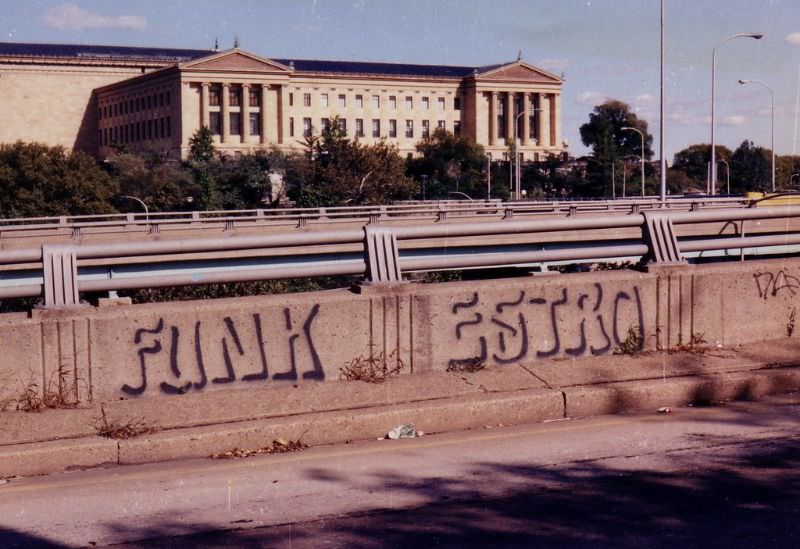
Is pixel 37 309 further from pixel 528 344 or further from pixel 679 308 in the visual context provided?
pixel 679 308

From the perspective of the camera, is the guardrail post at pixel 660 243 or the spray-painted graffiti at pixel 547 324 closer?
the spray-painted graffiti at pixel 547 324

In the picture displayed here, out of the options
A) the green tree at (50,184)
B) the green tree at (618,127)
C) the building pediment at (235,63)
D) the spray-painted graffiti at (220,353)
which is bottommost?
the spray-painted graffiti at (220,353)

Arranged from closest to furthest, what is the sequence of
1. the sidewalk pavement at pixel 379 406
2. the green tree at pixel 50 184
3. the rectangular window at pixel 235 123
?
the sidewalk pavement at pixel 379 406, the green tree at pixel 50 184, the rectangular window at pixel 235 123

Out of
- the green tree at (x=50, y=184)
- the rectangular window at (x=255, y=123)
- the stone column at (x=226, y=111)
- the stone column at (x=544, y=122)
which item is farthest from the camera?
the stone column at (x=544, y=122)

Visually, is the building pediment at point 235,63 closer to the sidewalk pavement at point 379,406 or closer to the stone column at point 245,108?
the stone column at point 245,108

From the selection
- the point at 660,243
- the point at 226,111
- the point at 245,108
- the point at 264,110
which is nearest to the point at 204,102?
the point at 226,111

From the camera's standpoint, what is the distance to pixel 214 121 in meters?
136

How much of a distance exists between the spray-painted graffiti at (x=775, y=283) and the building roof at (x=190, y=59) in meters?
142

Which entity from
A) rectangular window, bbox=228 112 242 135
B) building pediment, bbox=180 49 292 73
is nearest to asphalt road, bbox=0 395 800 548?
building pediment, bbox=180 49 292 73

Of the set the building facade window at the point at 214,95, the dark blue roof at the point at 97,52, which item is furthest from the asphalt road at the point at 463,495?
the dark blue roof at the point at 97,52

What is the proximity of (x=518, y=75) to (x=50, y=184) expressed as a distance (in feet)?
265

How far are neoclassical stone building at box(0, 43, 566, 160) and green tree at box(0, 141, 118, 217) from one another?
50.8 m

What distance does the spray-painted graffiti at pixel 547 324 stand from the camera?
31.8 feet

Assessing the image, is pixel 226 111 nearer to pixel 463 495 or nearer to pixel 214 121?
pixel 214 121
